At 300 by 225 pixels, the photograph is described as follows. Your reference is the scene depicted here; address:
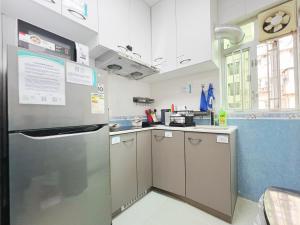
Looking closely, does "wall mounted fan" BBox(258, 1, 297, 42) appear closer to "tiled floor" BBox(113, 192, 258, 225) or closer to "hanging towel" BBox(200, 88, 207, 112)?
"hanging towel" BBox(200, 88, 207, 112)

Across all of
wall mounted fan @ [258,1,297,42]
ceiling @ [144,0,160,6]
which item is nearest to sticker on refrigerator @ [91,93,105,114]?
ceiling @ [144,0,160,6]

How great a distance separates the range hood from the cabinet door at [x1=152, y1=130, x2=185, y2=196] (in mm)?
825

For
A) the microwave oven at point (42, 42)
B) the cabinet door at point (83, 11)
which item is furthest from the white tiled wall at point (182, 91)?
the microwave oven at point (42, 42)

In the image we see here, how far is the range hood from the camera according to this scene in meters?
1.50

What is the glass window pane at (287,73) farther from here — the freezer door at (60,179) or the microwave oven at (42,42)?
the microwave oven at (42,42)

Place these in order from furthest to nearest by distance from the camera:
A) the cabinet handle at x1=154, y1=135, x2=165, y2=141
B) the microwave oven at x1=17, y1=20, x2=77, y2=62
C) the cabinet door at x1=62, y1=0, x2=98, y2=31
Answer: the cabinet handle at x1=154, y1=135, x2=165, y2=141 < the cabinet door at x1=62, y1=0, x2=98, y2=31 < the microwave oven at x1=17, y1=20, x2=77, y2=62

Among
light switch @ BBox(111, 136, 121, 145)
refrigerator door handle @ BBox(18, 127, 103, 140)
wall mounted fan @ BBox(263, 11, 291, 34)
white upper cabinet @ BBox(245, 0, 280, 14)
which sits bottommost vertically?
light switch @ BBox(111, 136, 121, 145)

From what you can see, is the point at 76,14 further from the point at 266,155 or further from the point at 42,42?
the point at 266,155

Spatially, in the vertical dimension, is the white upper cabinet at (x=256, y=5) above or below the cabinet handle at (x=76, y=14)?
above

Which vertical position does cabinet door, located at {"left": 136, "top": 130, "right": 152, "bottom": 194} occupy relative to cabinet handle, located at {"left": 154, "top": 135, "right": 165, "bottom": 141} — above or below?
below

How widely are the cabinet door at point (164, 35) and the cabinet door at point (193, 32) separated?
0.08 meters

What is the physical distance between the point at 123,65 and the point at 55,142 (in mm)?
1210

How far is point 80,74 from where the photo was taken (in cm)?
89

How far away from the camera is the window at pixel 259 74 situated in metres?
1.46
